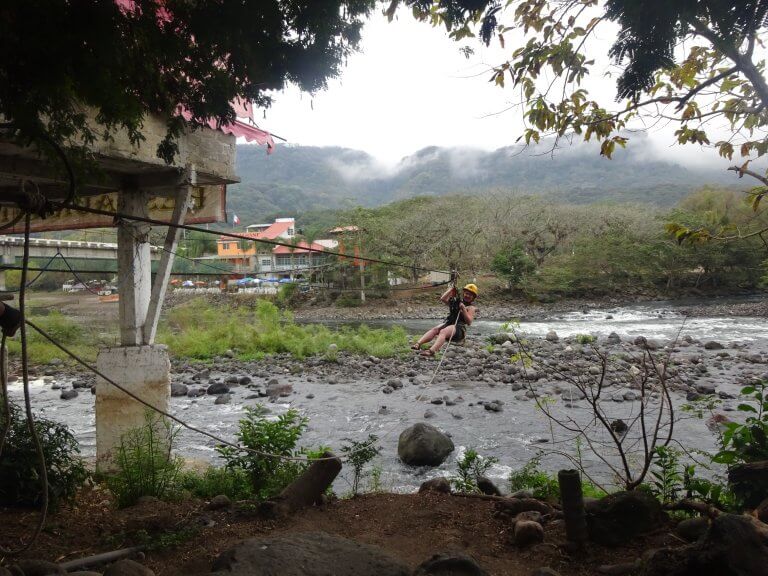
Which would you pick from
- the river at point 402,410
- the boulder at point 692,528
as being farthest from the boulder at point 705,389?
the boulder at point 692,528

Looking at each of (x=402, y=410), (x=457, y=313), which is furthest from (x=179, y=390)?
(x=457, y=313)

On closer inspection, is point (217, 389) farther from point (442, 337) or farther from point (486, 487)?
point (486, 487)

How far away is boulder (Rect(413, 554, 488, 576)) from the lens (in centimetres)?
255

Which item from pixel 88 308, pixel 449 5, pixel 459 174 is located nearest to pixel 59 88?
pixel 449 5

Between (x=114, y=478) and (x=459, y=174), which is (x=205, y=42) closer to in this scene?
(x=114, y=478)

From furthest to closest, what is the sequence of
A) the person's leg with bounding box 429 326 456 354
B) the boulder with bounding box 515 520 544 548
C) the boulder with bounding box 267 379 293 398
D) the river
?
the boulder with bounding box 267 379 293 398 < the person's leg with bounding box 429 326 456 354 < the river < the boulder with bounding box 515 520 544 548

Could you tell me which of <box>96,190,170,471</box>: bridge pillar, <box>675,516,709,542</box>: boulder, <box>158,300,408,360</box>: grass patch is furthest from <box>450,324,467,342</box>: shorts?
<box>158,300,408,360</box>: grass patch

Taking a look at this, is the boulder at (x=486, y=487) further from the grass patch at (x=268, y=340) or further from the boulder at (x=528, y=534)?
the grass patch at (x=268, y=340)

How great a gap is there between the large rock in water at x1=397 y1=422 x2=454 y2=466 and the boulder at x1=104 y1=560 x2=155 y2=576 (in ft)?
15.7

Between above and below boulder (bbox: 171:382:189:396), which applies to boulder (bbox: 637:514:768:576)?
above

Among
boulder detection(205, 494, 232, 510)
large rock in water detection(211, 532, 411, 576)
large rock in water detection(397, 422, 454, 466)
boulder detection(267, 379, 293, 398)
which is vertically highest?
large rock in water detection(211, 532, 411, 576)

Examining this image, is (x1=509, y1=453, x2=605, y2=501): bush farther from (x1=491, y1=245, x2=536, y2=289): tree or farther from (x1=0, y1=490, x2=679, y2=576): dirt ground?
(x1=491, y1=245, x2=536, y2=289): tree

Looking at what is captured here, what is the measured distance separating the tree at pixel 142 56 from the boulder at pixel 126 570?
2.01 m

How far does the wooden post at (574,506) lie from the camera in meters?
3.15
